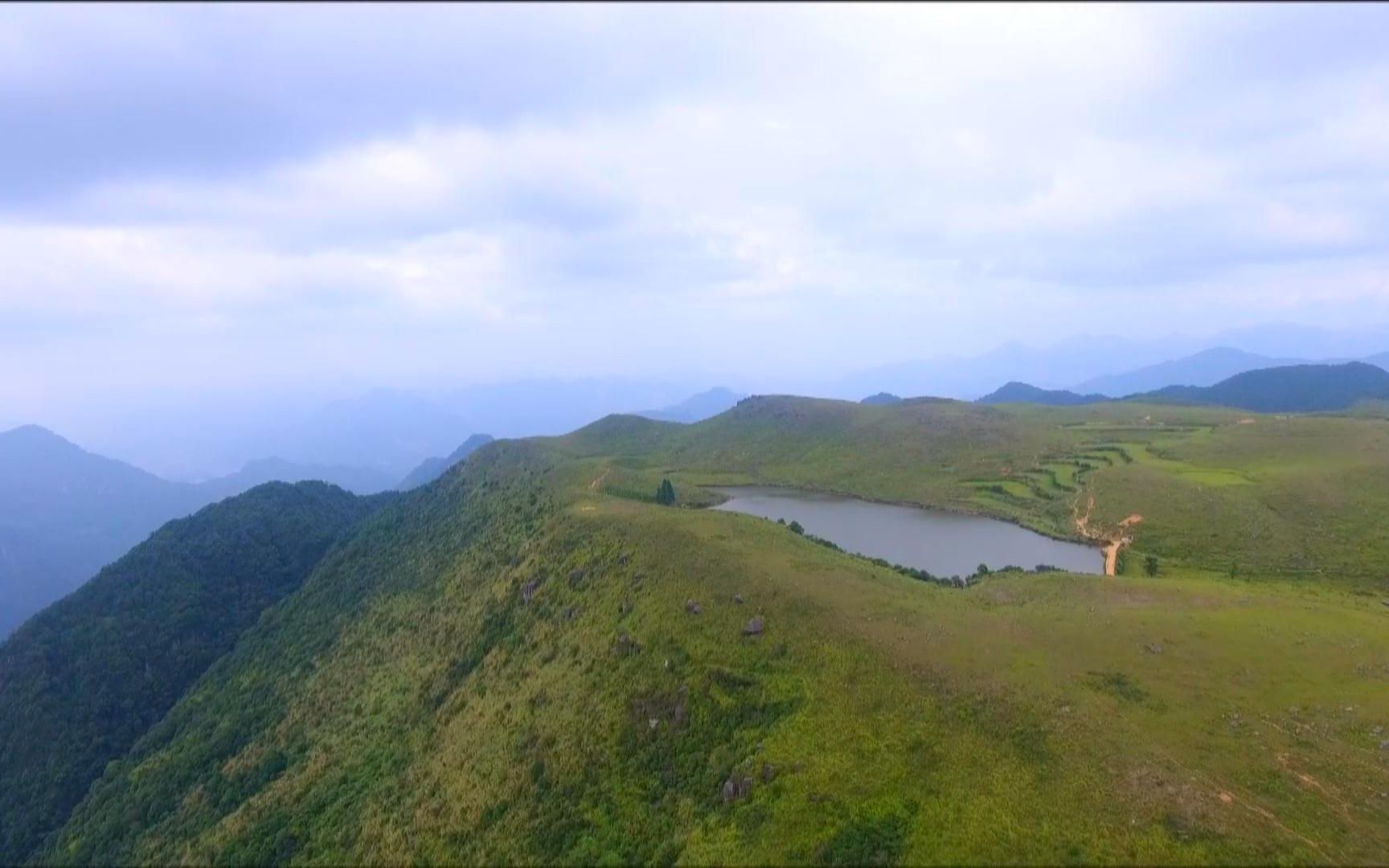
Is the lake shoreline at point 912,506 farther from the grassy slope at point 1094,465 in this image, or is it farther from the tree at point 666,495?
the tree at point 666,495

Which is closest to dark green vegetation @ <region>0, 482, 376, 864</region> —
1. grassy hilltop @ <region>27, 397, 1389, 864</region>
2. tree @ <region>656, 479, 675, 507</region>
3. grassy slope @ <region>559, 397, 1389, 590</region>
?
grassy hilltop @ <region>27, 397, 1389, 864</region>

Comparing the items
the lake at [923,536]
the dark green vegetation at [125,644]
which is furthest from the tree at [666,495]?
the dark green vegetation at [125,644]

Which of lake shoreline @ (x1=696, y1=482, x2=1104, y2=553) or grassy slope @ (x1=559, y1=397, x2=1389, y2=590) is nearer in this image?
grassy slope @ (x1=559, y1=397, x2=1389, y2=590)

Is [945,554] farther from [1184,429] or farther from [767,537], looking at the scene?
[1184,429]

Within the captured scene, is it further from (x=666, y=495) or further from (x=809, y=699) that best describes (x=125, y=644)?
(x=809, y=699)

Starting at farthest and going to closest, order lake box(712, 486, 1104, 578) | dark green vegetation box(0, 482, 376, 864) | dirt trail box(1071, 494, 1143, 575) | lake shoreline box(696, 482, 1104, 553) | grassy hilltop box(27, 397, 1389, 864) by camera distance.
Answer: dark green vegetation box(0, 482, 376, 864) < lake shoreline box(696, 482, 1104, 553) < lake box(712, 486, 1104, 578) < dirt trail box(1071, 494, 1143, 575) < grassy hilltop box(27, 397, 1389, 864)

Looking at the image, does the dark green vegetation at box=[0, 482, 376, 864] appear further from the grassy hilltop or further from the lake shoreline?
the lake shoreline
